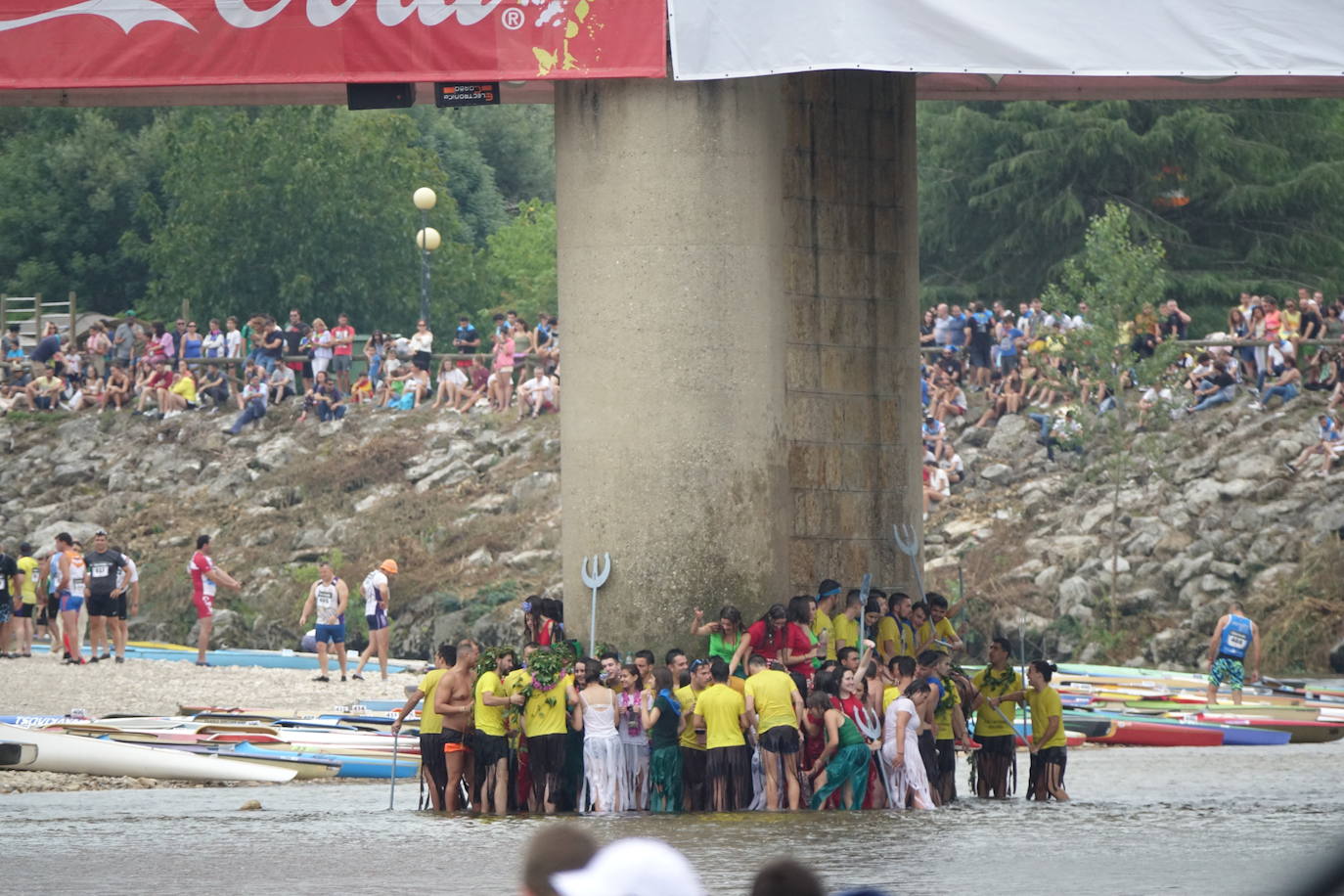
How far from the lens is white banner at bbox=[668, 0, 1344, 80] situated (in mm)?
18703

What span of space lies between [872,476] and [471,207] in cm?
5891

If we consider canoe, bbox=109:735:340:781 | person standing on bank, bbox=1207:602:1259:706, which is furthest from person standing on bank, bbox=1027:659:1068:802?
person standing on bank, bbox=1207:602:1259:706

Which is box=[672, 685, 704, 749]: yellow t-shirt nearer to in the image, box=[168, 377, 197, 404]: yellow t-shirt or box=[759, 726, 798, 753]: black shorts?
box=[759, 726, 798, 753]: black shorts

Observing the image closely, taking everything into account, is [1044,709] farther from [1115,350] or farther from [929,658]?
[1115,350]

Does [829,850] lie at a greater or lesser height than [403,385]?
lesser

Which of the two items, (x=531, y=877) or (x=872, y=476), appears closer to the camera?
(x=531, y=877)

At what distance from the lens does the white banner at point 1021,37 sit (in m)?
18.7

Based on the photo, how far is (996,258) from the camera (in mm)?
58750

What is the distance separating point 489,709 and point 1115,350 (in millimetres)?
23259

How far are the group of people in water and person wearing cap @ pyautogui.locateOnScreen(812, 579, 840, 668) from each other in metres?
0.73

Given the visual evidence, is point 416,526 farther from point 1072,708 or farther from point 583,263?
point 583,263

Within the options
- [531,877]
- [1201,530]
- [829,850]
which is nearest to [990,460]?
[1201,530]

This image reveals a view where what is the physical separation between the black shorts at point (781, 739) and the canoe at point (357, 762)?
6303 millimetres

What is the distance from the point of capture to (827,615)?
20469mm
